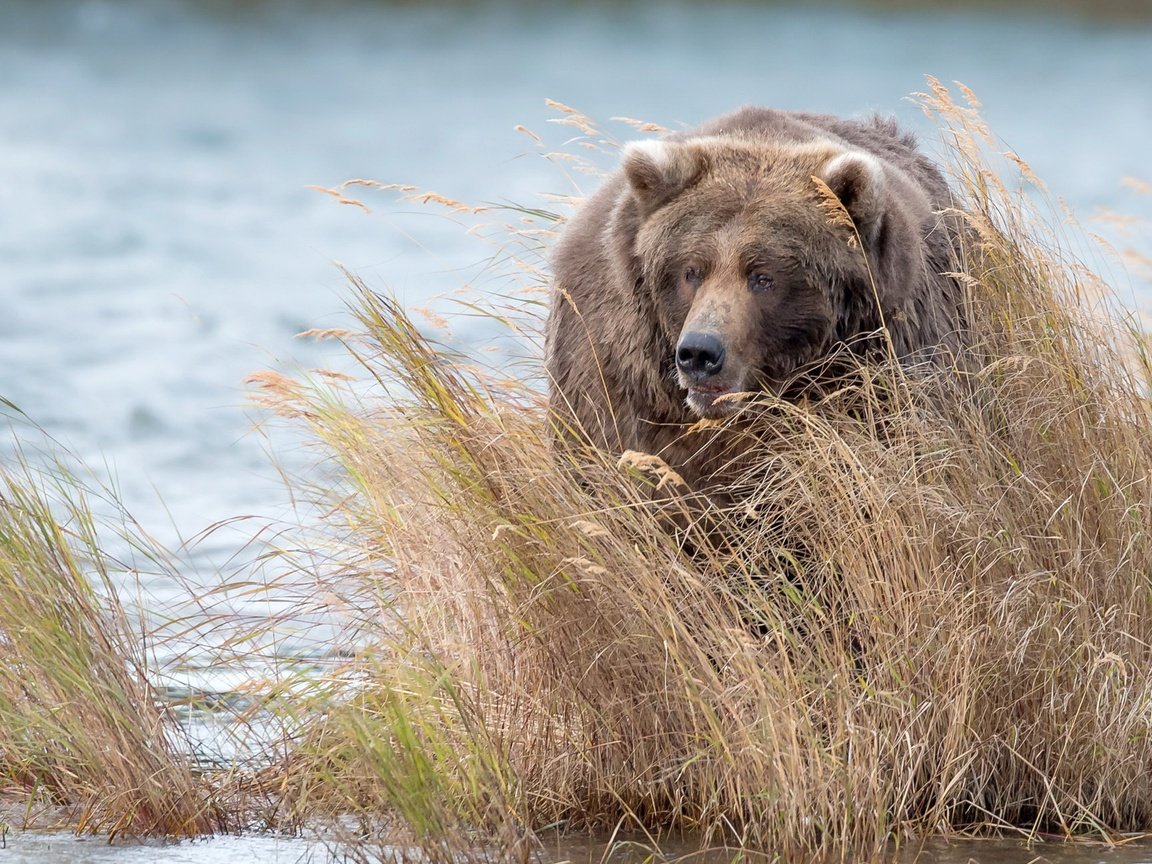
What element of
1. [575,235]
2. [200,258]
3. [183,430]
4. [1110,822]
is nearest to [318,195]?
[200,258]

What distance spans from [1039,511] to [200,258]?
18747 millimetres

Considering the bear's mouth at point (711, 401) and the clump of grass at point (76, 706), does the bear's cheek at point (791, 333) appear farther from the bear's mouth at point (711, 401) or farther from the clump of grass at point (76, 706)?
the clump of grass at point (76, 706)

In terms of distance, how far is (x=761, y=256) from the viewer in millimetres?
4988

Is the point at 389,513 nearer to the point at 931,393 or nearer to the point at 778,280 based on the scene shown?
the point at 778,280

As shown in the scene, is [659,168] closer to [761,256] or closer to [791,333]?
[761,256]

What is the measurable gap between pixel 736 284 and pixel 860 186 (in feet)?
1.53

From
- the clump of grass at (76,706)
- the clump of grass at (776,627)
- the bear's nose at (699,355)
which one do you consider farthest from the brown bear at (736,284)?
the clump of grass at (76,706)

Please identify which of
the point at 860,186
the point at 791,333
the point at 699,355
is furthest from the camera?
the point at 791,333

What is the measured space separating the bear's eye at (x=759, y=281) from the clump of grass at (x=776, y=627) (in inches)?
14.9

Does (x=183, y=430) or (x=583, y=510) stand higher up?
(x=583, y=510)

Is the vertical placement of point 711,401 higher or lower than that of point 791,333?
lower

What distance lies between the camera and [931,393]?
504 cm

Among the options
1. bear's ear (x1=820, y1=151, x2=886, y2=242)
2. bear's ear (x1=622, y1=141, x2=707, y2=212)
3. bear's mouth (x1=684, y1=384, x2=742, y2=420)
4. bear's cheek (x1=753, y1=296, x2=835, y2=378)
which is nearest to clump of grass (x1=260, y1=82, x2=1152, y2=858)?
bear's mouth (x1=684, y1=384, x2=742, y2=420)

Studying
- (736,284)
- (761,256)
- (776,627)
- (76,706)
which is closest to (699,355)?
(736,284)
